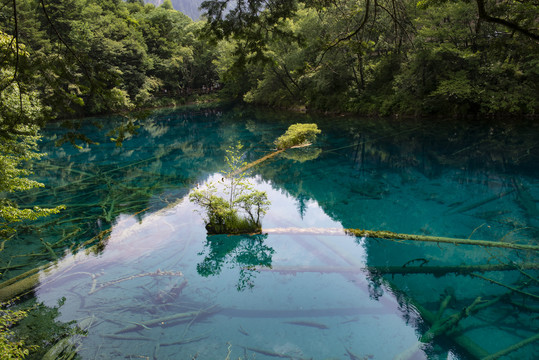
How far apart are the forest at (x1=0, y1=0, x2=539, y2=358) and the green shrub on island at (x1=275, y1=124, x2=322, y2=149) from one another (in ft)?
14.1

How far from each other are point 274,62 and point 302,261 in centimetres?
431

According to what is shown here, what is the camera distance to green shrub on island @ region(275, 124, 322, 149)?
18.1m

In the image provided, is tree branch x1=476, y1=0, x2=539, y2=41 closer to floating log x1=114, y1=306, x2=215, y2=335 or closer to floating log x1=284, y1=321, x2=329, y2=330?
floating log x1=284, y1=321, x2=329, y2=330

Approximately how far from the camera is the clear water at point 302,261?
4.87m

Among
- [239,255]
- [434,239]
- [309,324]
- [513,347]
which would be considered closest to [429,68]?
[434,239]

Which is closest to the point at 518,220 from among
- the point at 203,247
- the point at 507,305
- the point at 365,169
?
the point at 507,305

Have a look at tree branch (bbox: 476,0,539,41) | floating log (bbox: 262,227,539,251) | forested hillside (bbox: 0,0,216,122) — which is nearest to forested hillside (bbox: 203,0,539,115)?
tree branch (bbox: 476,0,539,41)

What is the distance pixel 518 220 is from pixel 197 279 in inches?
313

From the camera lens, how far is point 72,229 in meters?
9.12

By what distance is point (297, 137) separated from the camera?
18375 mm

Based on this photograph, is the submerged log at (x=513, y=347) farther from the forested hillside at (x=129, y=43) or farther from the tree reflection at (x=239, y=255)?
the forested hillside at (x=129, y=43)

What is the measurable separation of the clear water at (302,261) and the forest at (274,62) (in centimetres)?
124

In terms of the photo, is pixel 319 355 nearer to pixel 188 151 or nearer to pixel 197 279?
pixel 197 279

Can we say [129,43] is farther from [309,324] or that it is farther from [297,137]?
[309,324]
